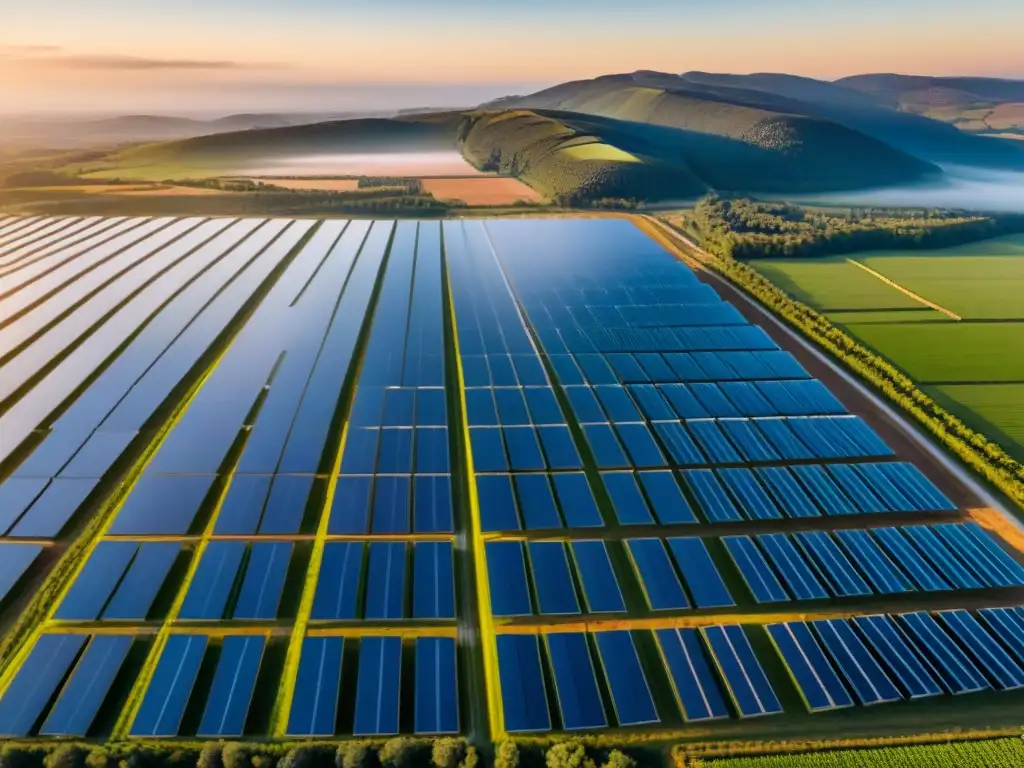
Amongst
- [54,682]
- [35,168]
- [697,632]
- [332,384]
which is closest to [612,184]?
[332,384]

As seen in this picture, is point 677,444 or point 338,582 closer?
point 338,582

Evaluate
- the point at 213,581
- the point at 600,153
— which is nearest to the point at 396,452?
the point at 213,581

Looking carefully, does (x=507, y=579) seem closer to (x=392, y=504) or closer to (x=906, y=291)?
(x=392, y=504)

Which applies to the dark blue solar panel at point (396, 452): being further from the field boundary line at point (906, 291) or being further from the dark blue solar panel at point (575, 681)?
the field boundary line at point (906, 291)

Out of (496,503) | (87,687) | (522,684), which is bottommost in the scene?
(522,684)

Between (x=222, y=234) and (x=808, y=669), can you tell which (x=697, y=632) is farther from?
(x=222, y=234)

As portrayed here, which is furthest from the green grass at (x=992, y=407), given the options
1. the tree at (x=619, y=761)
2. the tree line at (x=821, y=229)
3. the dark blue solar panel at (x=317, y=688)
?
the dark blue solar panel at (x=317, y=688)

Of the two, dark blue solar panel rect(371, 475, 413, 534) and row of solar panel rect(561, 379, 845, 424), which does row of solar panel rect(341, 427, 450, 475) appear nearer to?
dark blue solar panel rect(371, 475, 413, 534)
